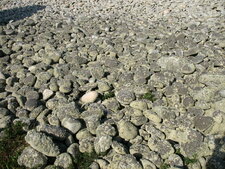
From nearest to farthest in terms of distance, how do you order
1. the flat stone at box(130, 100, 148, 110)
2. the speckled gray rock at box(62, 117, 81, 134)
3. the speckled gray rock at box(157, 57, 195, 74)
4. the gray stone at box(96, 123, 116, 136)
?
the gray stone at box(96, 123, 116, 136) → the speckled gray rock at box(62, 117, 81, 134) → the flat stone at box(130, 100, 148, 110) → the speckled gray rock at box(157, 57, 195, 74)

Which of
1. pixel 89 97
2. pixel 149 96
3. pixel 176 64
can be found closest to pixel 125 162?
pixel 149 96

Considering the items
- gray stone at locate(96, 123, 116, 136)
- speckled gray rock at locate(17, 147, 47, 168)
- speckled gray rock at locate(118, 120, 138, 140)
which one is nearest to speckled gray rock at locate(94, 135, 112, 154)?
gray stone at locate(96, 123, 116, 136)

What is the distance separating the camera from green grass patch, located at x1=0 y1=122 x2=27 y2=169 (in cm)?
438

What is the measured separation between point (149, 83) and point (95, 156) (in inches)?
98.7

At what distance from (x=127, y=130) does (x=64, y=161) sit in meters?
1.32

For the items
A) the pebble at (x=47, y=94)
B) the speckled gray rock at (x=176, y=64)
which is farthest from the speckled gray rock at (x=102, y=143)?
the speckled gray rock at (x=176, y=64)

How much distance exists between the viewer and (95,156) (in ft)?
14.9

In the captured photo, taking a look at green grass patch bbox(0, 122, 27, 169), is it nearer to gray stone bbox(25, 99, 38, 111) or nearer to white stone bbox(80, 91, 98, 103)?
gray stone bbox(25, 99, 38, 111)

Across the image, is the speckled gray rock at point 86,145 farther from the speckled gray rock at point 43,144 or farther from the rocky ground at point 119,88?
→ the speckled gray rock at point 43,144

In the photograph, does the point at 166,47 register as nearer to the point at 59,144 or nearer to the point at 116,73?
the point at 116,73

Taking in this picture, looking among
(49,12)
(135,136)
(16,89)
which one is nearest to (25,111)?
(16,89)

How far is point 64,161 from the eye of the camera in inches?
171

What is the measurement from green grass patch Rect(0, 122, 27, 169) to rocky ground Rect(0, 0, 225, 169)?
0.52ft

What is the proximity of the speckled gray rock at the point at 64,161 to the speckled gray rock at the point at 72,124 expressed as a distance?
674 millimetres
